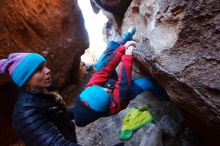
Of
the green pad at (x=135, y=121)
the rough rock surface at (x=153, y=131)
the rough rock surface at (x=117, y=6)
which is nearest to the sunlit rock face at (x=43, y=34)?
the rough rock surface at (x=117, y=6)

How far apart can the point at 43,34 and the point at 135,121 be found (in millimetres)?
2833

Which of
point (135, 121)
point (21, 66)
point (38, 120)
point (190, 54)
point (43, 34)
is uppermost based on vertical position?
point (190, 54)

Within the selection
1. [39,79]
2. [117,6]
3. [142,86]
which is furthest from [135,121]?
[117,6]

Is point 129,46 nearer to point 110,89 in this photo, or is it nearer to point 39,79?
point 110,89

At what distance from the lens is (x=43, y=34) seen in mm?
5488

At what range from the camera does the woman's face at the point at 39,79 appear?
Result: 2660 mm

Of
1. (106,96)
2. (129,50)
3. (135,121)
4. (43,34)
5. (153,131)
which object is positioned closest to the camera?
(106,96)

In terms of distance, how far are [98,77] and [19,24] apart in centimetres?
241

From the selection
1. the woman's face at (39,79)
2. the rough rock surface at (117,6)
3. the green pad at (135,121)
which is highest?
the rough rock surface at (117,6)

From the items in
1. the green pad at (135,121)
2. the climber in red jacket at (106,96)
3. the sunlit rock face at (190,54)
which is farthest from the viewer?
the green pad at (135,121)

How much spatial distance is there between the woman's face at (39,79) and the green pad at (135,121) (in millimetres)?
1844

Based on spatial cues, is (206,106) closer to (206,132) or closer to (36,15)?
(206,132)

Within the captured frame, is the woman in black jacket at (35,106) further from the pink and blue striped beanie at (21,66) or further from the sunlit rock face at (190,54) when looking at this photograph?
the sunlit rock face at (190,54)

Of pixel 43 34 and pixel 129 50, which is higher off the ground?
pixel 129 50
